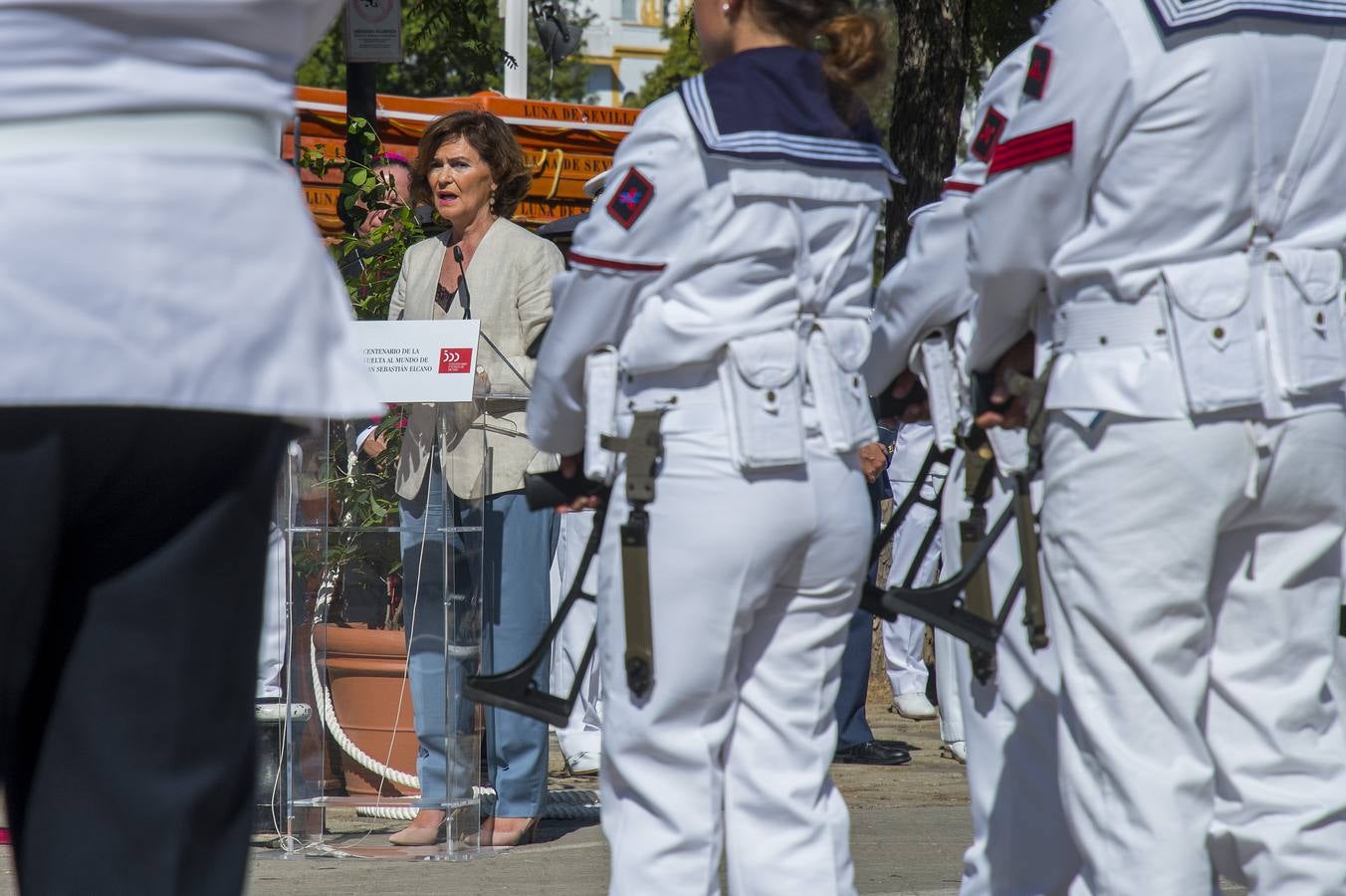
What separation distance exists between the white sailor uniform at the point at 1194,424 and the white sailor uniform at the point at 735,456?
1.28 feet

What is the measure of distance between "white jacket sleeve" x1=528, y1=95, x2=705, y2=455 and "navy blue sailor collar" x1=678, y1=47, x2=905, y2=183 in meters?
0.05

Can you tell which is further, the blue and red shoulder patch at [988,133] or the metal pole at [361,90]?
the metal pole at [361,90]

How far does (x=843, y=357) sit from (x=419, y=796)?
2682 mm

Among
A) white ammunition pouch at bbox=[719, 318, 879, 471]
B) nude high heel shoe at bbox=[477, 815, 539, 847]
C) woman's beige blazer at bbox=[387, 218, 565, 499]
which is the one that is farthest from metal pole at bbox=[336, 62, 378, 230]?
white ammunition pouch at bbox=[719, 318, 879, 471]

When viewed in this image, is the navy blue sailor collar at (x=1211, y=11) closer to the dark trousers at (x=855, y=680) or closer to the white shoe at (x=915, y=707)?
the dark trousers at (x=855, y=680)

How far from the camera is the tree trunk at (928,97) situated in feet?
31.5

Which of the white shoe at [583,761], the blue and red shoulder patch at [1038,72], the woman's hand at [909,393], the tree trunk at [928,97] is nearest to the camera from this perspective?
the blue and red shoulder patch at [1038,72]

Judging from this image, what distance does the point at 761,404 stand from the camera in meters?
3.33

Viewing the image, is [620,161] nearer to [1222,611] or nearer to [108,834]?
[1222,611]

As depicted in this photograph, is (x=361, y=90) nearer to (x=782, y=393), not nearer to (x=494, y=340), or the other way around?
(x=494, y=340)

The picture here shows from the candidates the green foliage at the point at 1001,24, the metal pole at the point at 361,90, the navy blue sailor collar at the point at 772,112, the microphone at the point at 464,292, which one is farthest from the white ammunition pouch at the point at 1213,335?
the green foliage at the point at 1001,24

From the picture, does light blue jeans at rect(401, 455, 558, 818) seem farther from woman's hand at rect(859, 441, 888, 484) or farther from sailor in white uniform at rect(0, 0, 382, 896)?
sailor in white uniform at rect(0, 0, 382, 896)

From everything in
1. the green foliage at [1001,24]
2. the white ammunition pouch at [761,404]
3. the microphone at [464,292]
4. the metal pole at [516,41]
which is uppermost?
the metal pole at [516,41]

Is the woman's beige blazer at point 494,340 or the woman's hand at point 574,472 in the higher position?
the woman's beige blazer at point 494,340
